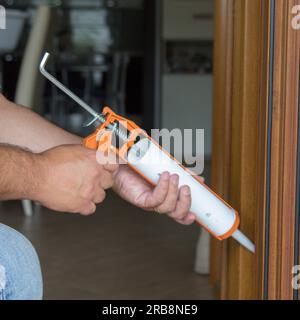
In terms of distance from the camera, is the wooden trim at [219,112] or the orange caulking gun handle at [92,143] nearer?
the orange caulking gun handle at [92,143]

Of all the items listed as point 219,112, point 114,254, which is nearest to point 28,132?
point 219,112

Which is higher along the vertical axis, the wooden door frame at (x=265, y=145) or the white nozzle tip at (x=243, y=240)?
the wooden door frame at (x=265, y=145)

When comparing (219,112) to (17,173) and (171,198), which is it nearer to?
(171,198)

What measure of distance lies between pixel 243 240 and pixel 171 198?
18 centimetres

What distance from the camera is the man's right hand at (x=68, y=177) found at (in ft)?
2.77

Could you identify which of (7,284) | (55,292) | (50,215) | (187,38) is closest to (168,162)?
(7,284)

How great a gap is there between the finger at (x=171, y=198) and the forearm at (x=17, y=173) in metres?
0.18

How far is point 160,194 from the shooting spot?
0.90 metres

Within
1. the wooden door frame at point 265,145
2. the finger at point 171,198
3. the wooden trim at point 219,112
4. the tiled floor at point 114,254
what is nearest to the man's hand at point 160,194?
the finger at point 171,198

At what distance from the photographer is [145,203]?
0.98 metres

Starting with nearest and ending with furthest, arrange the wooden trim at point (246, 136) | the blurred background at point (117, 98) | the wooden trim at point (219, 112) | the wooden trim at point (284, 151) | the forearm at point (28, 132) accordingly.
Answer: the wooden trim at point (284, 151) → the wooden trim at point (246, 136) → the forearm at point (28, 132) → the wooden trim at point (219, 112) → the blurred background at point (117, 98)

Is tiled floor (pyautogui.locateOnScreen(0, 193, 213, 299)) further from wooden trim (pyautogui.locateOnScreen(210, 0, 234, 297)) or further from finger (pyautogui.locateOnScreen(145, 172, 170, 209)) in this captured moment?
finger (pyautogui.locateOnScreen(145, 172, 170, 209))

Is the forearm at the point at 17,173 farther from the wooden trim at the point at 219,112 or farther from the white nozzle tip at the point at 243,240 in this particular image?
the wooden trim at the point at 219,112

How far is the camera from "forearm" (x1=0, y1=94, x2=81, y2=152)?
3.65 feet
